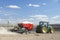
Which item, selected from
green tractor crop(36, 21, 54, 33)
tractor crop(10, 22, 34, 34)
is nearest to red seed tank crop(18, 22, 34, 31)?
tractor crop(10, 22, 34, 34)

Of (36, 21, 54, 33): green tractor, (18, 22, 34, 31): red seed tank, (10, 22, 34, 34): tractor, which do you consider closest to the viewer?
(10, 22, 34, 34): tractor

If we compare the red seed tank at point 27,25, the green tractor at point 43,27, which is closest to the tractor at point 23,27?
the red seed tank at point 27,25

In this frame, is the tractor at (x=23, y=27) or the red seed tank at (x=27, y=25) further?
the red seed tank at (x=27, y=25)

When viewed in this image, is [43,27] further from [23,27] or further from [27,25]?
[23,27]

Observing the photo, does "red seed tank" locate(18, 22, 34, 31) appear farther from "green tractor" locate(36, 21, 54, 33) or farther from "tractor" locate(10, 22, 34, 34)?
"green tractor" locate(36, 21, 54, 33)

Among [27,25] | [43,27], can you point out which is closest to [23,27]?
[27,25]

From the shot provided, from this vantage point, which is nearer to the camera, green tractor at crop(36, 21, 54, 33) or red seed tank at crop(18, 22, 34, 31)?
red seed tank at crop(18, 22, 34, 31)

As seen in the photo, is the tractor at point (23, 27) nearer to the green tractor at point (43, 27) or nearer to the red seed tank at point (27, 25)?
the red seed tank at point (27, 25)

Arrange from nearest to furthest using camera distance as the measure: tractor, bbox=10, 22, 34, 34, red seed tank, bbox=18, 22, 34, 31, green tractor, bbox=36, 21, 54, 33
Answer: tractor, bbox=10, 22, 34, 34
red seed tank, bbox=18, 22, 34, 31
green tractor, bbox=36, 21, 54, 33

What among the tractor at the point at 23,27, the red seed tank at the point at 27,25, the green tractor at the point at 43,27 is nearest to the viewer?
the tractor at the point at 23,27

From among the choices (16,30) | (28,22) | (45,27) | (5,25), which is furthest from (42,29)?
A: (5,25)

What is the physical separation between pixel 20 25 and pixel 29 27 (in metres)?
1.57

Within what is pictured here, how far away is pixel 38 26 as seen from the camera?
27219 mm

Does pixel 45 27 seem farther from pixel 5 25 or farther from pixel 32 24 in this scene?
pixel 5 25
